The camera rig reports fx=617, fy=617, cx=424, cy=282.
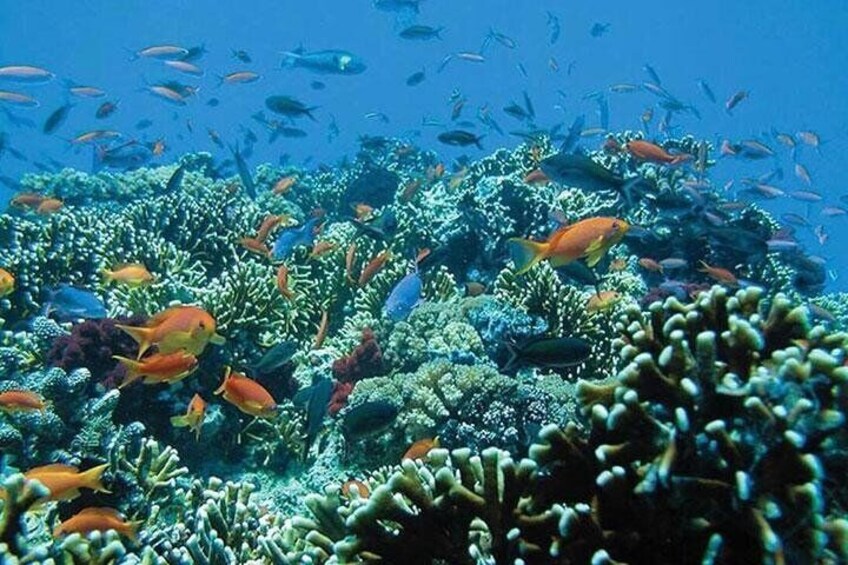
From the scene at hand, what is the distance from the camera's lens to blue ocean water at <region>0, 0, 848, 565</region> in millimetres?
2176

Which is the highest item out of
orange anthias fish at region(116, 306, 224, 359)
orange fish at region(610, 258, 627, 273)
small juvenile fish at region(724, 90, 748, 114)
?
small juvenile fish at region(724, 90, 748, 114)

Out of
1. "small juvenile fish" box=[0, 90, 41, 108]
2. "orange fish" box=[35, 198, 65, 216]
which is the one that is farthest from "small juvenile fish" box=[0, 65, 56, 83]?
"orange fish" box=[35, 198, 65, 216]

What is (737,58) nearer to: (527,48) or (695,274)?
(527,48)

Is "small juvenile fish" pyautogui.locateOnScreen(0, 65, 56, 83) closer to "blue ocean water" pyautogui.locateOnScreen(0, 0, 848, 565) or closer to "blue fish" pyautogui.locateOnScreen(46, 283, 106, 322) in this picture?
"blue ocean water" pyautogui.locateOnScreen(0, 0, 848, 565)

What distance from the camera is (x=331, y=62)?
1030cm

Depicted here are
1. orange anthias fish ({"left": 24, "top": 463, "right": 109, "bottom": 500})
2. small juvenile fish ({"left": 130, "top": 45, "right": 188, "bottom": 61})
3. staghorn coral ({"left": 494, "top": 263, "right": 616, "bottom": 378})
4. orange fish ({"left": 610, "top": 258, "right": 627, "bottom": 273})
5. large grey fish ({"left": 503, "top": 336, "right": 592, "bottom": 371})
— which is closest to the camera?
orange anthias fish ({"left": 24, "top": 463, "right": 109, "bottom": 500})

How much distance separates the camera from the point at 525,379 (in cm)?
639

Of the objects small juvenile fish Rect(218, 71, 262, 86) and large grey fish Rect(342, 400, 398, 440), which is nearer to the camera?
large grey fish Rect(342, 400, 398, 440)

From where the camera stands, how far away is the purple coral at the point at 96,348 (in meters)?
6.32

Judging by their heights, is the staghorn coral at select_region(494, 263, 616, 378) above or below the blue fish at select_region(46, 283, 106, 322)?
above

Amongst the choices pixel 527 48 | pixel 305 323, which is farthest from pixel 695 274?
pixel 527 48

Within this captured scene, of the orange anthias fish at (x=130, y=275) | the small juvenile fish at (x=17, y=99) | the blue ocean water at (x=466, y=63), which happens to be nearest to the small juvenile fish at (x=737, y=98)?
the orange anthias fish at (x=130, y=275)

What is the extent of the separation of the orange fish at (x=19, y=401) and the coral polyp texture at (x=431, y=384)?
0.07ft

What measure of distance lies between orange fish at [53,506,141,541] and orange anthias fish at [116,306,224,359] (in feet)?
3.91
